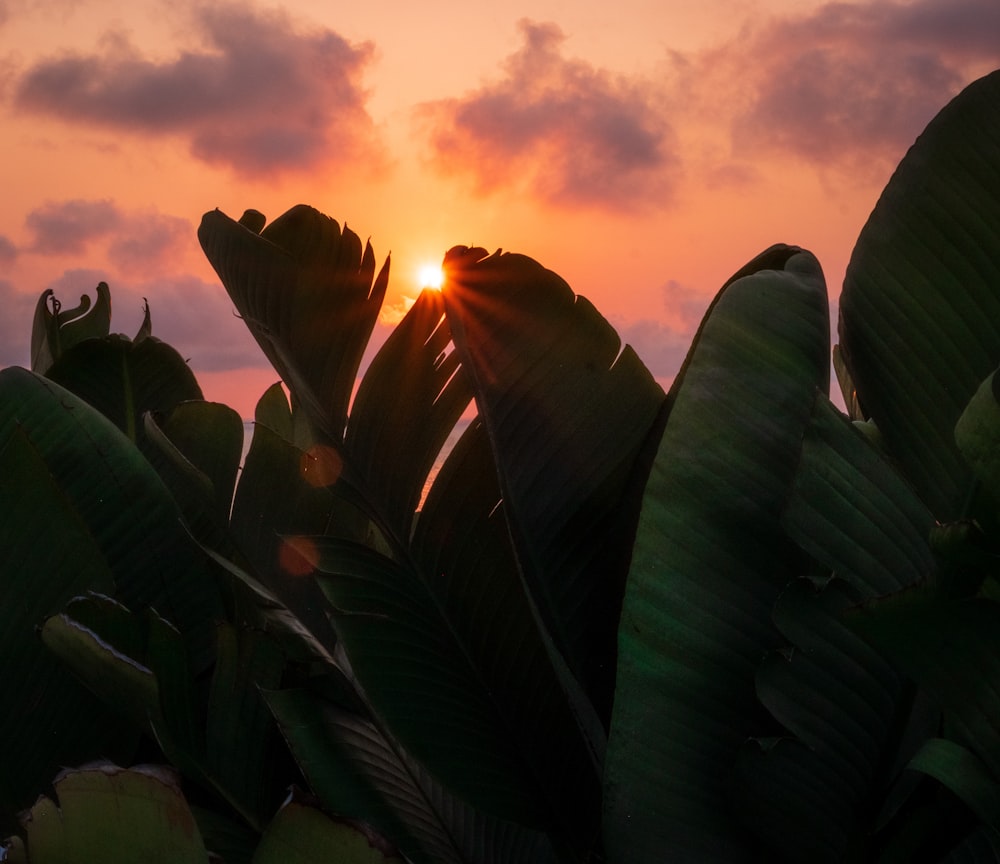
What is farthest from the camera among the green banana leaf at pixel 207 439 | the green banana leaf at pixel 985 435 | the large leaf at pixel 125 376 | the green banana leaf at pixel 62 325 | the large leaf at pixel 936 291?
the green banana leaf at pixel 62 325

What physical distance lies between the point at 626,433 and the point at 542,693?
0.57 feet

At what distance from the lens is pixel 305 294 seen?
0.65m

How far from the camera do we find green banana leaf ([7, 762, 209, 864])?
0.45 m

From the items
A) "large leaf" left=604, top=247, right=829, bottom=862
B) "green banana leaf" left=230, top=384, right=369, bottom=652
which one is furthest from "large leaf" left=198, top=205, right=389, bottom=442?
"large leaf" left=604, top=247, right=829, bottom=862

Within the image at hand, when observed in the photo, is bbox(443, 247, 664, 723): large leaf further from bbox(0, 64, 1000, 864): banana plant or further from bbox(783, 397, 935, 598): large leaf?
bbox(783, 397, 935, 598): large leaf

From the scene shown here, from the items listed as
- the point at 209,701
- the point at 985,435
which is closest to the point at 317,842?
the point at 209,701

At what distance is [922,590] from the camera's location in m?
0.43

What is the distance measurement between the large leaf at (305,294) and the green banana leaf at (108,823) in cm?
27

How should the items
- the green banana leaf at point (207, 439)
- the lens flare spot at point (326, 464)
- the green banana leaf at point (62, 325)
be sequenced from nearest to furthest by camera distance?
the lens flare spot at point (326, 464), the green banana leaf at point (207, 439), the green banana leaf at point (62, 325)

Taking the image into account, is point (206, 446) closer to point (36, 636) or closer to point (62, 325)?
point (36, 636)

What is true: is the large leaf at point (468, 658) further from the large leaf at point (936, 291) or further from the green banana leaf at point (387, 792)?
the large leaf at point (936, 291)

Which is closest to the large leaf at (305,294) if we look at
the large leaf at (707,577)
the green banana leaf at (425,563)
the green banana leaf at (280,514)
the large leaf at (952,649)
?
the green banana leaf at (425,563)

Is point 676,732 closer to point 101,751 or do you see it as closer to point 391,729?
point 391,729

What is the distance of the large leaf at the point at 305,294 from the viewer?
65 cm
